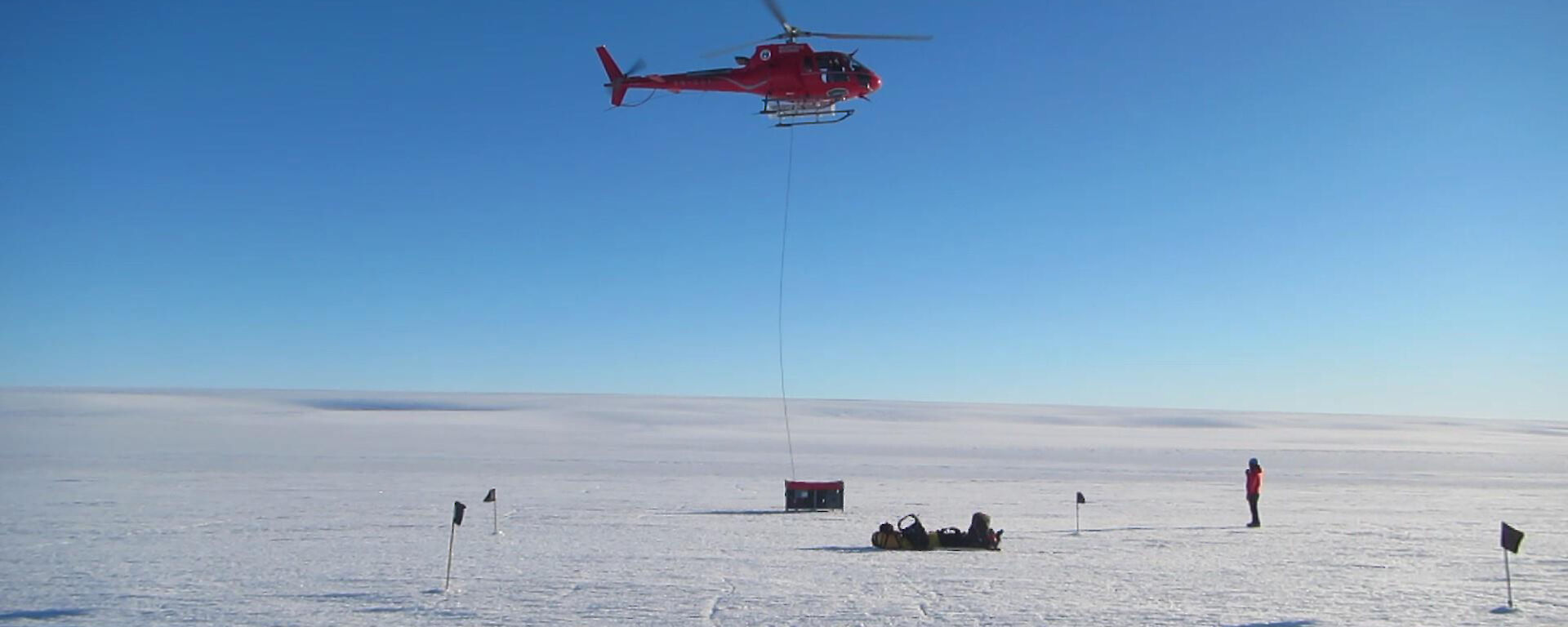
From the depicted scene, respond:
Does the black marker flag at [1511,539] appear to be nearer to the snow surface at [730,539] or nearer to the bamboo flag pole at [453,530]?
the snow surface at [730,539]

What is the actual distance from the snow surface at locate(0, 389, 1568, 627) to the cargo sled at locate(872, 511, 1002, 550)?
25cm

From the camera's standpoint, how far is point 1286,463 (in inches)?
1256

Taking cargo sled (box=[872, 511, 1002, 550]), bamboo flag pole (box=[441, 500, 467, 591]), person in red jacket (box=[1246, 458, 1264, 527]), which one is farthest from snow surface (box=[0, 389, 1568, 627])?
person in red jacket (box=[1246, 458, 1264, 527])

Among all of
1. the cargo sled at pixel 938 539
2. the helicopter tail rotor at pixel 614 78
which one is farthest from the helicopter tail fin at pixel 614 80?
the cargo sled at pixel 938 539

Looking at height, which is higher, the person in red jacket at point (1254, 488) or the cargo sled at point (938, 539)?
the person in red jacket at point (1254, 488)

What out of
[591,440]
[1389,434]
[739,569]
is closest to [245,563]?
[739,569]

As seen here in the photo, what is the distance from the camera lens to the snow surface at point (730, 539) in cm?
841

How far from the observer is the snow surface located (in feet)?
27.6

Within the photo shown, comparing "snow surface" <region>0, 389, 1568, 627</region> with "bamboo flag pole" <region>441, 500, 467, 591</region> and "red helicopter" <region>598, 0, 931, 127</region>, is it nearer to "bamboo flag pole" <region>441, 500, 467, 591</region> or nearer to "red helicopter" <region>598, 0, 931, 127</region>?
"bamboo flag pole" <region>441, 500, 467, 591</region>

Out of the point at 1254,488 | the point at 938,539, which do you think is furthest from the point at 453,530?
the point at 1254,488

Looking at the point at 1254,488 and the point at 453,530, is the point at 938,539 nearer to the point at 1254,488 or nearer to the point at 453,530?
the point at 453,530

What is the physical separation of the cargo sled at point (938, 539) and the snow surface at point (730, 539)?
0.83 ft

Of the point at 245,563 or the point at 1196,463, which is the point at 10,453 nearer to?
the point at 245,563

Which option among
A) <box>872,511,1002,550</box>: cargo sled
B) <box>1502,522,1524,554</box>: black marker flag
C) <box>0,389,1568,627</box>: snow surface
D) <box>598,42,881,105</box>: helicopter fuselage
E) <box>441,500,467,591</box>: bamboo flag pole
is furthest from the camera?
<box>598,42,881,105</box>: helicopter fuselage
